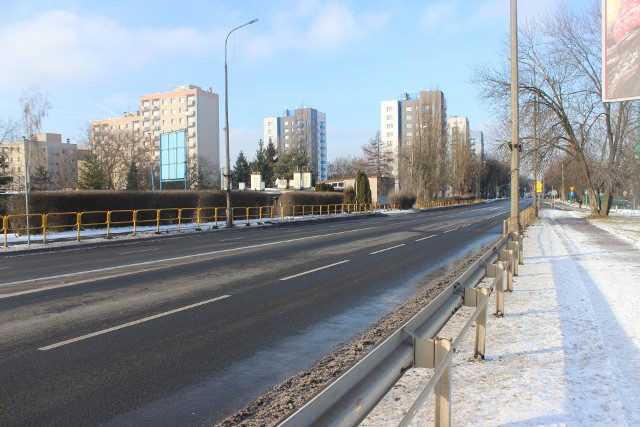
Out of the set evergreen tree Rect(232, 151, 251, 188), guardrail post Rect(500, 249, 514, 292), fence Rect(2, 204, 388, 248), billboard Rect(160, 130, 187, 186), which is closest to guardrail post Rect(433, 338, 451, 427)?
guardrail post Rect(500, 249, 514, 292)

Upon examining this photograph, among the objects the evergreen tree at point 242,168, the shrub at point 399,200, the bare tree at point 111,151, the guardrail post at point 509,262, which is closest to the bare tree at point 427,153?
the shrub at point 399,200

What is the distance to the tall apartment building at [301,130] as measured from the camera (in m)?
147

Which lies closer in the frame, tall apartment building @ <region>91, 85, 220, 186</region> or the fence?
the fence

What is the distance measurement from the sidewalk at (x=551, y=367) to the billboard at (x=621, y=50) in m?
4.78

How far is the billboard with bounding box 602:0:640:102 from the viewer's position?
433 inches

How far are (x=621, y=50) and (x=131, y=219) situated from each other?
25.2 meters

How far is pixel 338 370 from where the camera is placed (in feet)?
17.0

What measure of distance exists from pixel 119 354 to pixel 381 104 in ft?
476

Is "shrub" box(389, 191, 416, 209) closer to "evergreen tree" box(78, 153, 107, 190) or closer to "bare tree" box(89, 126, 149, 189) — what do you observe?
"bare tree" box(89, 126, 149, 189)

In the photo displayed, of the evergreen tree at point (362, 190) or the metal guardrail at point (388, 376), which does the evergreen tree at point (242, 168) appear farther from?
the metal guardrail at point (388, 376)

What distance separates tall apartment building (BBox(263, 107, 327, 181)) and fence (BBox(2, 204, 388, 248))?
3930 inches

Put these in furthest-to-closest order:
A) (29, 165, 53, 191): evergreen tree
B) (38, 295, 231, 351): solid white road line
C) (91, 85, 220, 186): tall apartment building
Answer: (91, 85, 220, 186): tall apartment building < (29, 165, 53, 191): evergreen tree < (38, 295, 231, 351): solid white road line

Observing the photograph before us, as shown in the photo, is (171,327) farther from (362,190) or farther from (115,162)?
(115,162)

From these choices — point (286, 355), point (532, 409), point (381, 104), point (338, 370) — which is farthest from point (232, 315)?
point (381, 104)
